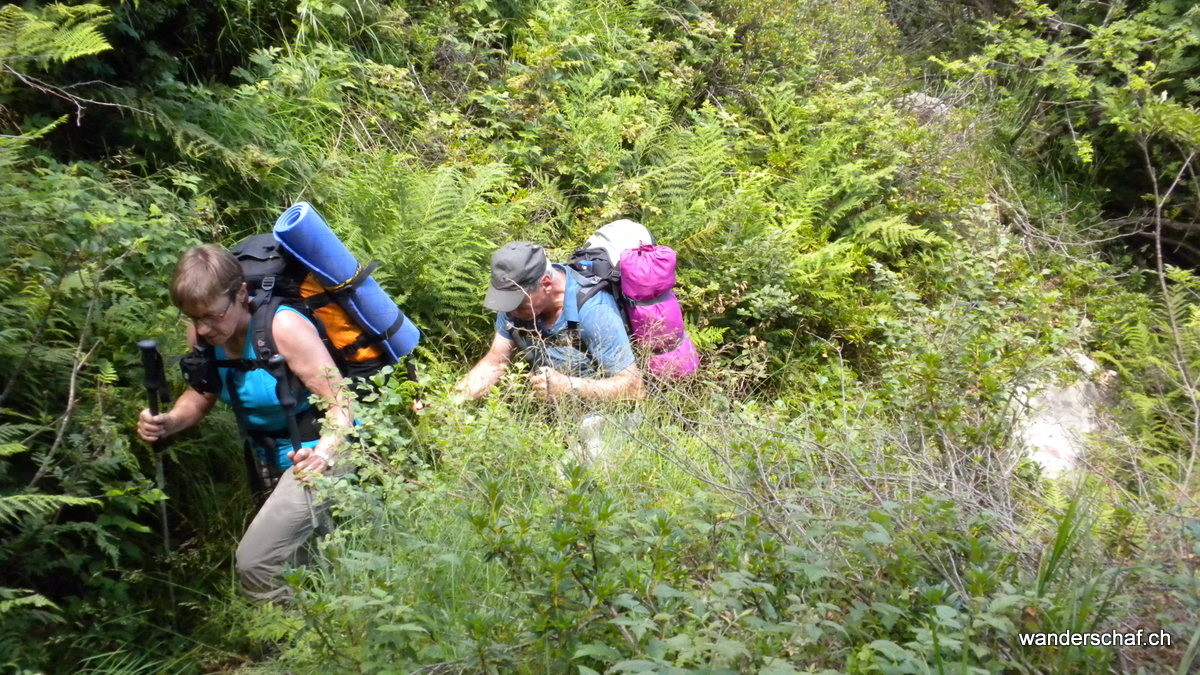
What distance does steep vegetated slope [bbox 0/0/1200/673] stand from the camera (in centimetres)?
283

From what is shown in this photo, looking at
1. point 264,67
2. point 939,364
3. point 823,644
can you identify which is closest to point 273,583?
point 823,644

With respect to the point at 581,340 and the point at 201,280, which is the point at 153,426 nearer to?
the point at 201,280

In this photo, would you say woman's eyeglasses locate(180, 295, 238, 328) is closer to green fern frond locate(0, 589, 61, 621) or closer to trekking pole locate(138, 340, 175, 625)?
trekking pole locate(138, 340, 175, 625)

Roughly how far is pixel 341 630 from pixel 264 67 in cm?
506

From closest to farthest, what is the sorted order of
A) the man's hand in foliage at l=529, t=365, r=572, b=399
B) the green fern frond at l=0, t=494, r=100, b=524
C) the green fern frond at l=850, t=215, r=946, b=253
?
the green fern frond at l=0, t=494, r=100, b=524
the man's hand in foliage at l=529, t=365, r=572, b=399
the green fern frond at l=850, t=215, r=946, b=253

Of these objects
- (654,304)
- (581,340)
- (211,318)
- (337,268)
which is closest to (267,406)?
(211,318)

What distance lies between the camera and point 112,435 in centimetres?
379

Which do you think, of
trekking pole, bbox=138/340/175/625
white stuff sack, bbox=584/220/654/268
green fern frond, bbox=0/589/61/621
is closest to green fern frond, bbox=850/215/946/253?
white stuff sack, bbox=584/220/654/268

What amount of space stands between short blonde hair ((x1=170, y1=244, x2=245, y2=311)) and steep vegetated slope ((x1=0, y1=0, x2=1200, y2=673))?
1.30 feet

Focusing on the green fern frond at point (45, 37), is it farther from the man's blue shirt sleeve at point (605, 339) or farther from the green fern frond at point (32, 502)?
the man's blue shirt sleeve at point (605, 339)

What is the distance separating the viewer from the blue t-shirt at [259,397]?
3.90 metres

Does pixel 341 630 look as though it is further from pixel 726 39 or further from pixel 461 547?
pixel 726 39

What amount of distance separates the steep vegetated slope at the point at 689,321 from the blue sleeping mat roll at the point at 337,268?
16.4 inches

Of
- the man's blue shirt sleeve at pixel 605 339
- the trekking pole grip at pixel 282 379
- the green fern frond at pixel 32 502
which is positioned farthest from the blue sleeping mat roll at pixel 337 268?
the green fern frond at pixel 32 502
